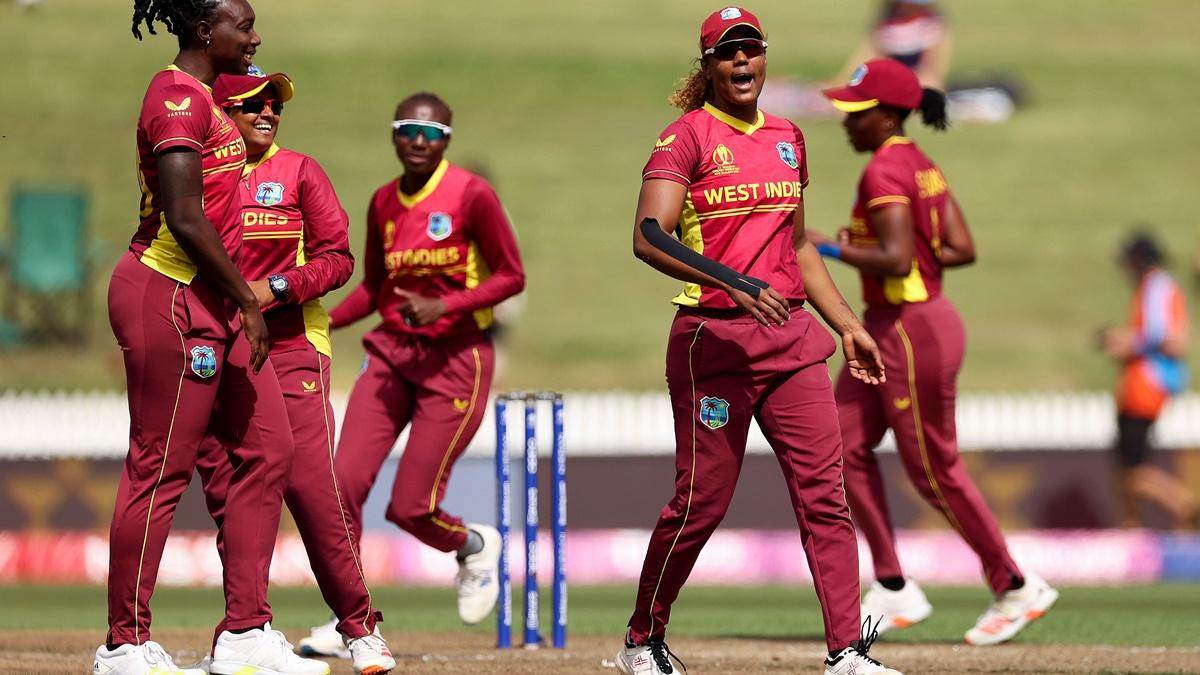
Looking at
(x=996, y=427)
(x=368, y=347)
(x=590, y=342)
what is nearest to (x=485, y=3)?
(x=590, y=342)

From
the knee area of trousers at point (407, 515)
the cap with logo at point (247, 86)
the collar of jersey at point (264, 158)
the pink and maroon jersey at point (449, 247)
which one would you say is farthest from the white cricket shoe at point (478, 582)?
the cap with logo at point (247, 86)

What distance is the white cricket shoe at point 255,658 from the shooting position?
647cm

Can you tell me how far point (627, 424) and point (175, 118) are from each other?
425 inches

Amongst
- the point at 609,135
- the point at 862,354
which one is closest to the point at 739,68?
the point at 862,354

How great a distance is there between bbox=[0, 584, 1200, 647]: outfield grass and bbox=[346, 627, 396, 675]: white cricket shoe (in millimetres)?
2962

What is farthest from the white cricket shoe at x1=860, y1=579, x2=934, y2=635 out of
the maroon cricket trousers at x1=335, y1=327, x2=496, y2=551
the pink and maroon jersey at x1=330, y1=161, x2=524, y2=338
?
the pink and maroon jersey at x1=330, y1=161, x2=524, y2=338

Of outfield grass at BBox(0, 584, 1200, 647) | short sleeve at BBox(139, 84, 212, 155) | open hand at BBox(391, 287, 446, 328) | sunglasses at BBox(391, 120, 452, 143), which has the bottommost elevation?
outfield grass at BBox(0, 584, 1200, 647)

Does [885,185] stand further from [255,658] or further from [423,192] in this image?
[255,658]

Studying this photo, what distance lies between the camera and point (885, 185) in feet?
28.5

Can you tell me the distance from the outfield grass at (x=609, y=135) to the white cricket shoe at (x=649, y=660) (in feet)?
55.2

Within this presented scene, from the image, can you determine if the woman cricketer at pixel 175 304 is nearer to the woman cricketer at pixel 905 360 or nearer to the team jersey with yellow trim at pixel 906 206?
the woman cricketer at pixel 905 360

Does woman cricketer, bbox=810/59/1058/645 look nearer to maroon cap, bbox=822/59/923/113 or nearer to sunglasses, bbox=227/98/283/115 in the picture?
maroon cap, bbox=822/59/923/113

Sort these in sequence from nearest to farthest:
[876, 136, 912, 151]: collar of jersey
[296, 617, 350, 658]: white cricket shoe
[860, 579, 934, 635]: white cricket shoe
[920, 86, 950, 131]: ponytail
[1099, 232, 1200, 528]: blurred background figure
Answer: [296, 617, 350, 658]: white cricket shoe → [876, 136, 912, 151]: collar of jersey → [860, 579, 934, 635]: white cricket shoe → [920, 86, 950, 131]: ponytail → [1099, 232, 1200, 528]: blurred background figure

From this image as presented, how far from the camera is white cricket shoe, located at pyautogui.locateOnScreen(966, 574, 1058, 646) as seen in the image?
343 inches
